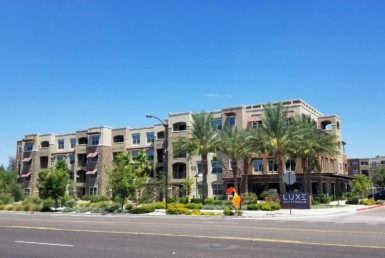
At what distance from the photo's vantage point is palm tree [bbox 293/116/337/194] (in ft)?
145

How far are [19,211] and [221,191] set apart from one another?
2848cm

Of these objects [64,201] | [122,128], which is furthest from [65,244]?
[122,128]

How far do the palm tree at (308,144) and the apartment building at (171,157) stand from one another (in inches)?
177

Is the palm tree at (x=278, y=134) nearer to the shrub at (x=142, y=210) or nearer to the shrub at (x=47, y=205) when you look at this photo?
the shrub at (x=142, y=210)

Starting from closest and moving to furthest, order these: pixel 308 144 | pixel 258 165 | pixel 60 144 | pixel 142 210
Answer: pixel 142 210 → pixel 308 144 → pixel 258 165 → pixel 60 144

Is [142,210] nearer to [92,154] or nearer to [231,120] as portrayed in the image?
[231,120]

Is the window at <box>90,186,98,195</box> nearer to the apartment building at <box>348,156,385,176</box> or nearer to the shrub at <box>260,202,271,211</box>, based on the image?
the shrub at <box>260,202,271,211</box>

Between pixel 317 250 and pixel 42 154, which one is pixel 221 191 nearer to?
pixel 42 154

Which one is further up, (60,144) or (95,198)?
(60,144)

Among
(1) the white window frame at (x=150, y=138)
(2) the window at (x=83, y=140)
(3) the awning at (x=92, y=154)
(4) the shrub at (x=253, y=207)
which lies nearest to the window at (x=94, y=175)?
(3) the awning at (x=92, y=154)

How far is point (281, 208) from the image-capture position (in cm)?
3662

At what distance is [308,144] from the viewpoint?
44.6 m

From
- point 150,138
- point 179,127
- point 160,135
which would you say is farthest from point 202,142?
point 150,138

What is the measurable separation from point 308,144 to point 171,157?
84.8 feet
